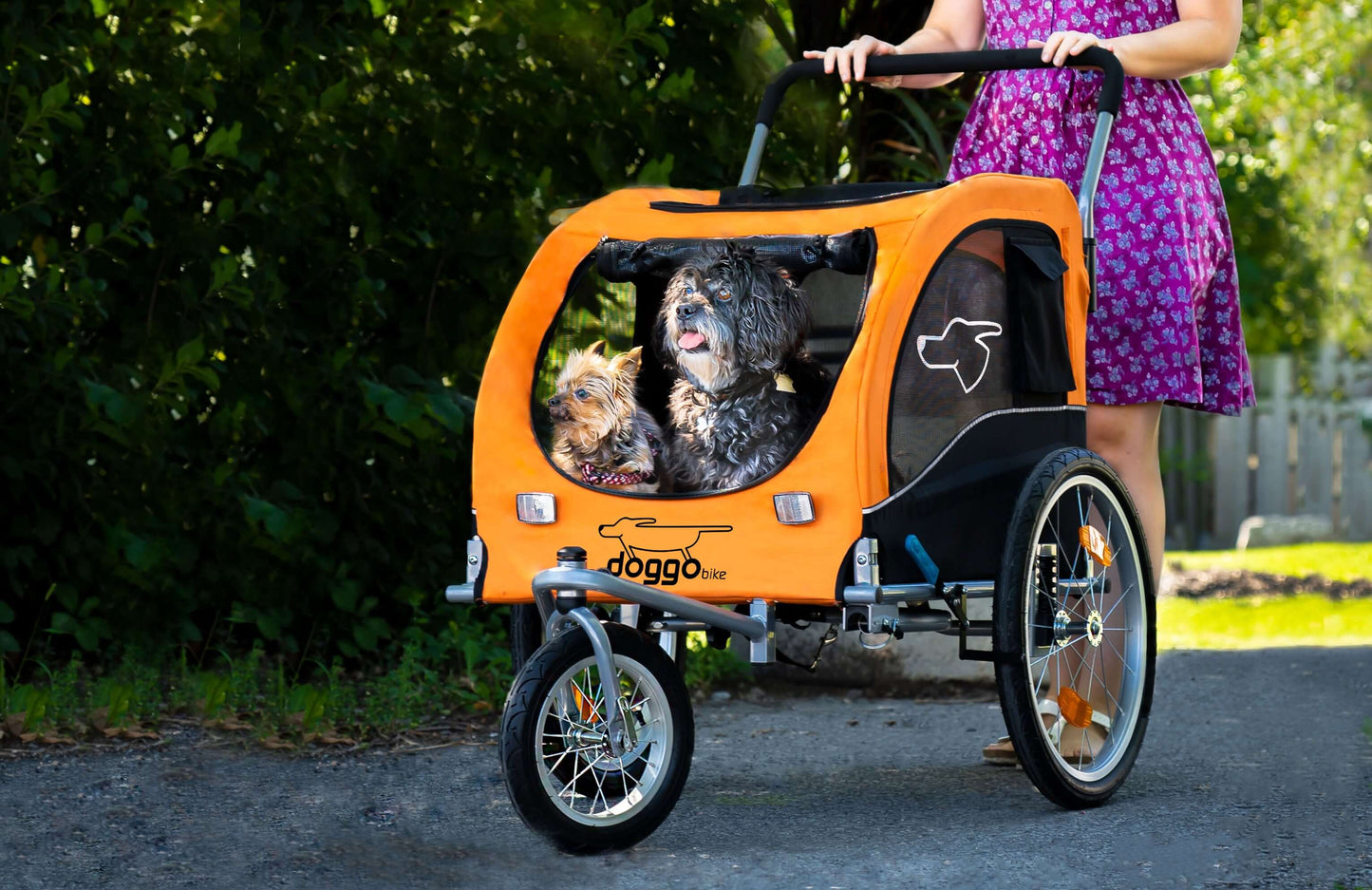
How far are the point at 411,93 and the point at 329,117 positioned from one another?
0.23 metres

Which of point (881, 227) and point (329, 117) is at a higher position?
point (329, 117)

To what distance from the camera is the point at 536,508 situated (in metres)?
3.17

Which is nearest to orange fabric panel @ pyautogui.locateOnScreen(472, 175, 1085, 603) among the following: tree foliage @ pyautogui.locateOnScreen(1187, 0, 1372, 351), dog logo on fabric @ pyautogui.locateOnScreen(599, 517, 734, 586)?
dog logo on fabric @ pyautogui.locateOnScreen(599, 517, 734, 586)

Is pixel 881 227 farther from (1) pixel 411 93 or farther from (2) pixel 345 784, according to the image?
(1) pixel 411 93

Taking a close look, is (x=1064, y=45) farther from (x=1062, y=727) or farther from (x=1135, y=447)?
(x=1062, y=727)

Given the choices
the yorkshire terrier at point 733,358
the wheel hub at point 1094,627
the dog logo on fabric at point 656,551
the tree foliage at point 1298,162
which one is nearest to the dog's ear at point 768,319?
the yorkshire terrier at point 733,358

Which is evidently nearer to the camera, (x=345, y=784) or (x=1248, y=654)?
(x=345, y=784)

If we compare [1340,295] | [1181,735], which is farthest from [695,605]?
[1340,295]

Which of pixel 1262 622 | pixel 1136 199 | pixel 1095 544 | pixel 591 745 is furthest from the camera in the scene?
pixel 1262 622

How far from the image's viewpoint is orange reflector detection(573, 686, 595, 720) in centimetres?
297

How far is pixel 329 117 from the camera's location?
475 centimetres

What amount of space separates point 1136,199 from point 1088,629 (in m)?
0.91

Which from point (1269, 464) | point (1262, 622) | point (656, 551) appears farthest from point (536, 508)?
point (1269, 464)

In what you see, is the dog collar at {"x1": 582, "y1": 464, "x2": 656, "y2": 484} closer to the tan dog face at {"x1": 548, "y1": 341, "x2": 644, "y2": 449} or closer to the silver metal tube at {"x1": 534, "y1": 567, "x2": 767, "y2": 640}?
the tan dog face at {"x1": 548, "y1": 341, "x2": 644, "y2": 449}
